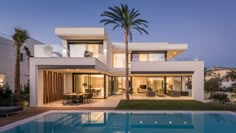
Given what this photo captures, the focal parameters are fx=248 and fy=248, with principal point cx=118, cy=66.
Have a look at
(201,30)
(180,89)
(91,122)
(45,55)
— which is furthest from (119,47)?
(201,30)

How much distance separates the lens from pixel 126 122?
12680 millimetres

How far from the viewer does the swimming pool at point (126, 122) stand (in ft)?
35.7

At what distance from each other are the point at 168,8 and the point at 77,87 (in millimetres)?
13215

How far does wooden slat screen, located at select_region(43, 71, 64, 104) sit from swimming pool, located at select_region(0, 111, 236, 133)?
5.00m

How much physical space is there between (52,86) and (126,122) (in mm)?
10396

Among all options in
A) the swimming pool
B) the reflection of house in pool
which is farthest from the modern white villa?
the reflection of house in pool

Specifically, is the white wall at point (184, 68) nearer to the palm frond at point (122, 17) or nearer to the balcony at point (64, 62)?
the palm frond at point (122, 17)

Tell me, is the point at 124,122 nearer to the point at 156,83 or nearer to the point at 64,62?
the point at 64,62

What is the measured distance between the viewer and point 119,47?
97.3 feet

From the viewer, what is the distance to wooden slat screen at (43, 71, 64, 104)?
1968 cm

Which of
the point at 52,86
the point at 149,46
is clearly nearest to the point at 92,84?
the point at 52,86

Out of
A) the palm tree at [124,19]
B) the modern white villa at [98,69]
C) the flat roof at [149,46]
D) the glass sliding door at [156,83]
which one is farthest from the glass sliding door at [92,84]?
the glass sliding door at [156,83]

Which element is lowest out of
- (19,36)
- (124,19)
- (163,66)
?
(163,66)

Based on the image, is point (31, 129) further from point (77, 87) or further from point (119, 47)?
point (119, 47)
